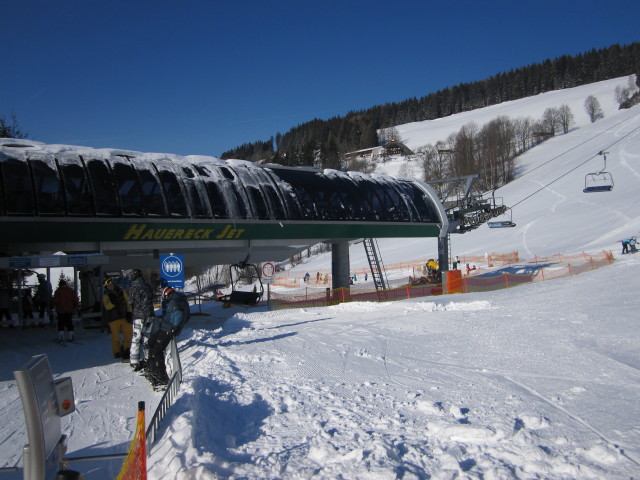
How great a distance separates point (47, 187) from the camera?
12.4 meters

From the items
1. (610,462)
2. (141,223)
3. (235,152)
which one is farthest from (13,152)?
(235,152)

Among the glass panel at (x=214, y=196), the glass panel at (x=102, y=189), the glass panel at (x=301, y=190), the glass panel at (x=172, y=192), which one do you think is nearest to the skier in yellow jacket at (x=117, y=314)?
the glass panel at (x=102, y=189)

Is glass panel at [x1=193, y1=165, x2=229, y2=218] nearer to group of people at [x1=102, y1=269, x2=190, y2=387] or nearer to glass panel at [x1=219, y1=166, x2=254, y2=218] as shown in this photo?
glass panel at [x1=219, y1=166, x2=254, y2=218]

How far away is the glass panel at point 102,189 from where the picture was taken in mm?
13125

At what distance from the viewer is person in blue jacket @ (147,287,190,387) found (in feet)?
22.3

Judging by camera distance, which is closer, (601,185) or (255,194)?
(255,194)

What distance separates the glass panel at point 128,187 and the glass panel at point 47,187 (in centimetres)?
157

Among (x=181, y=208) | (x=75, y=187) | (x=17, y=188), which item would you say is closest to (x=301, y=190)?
(x=181, y=208)

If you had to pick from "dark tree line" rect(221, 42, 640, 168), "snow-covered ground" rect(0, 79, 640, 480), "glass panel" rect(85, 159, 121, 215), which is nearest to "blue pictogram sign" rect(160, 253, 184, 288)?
"snow-covered ground" rect(0, 79, 640, 480)

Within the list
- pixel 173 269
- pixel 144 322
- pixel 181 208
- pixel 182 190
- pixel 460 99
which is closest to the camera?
pixel 144 322

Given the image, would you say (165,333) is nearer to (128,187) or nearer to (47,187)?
(47,187)

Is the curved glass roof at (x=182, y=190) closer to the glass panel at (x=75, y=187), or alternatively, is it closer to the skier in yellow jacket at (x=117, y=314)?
the glass panel at (x=75, y=187)

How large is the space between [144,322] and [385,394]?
4324 mm

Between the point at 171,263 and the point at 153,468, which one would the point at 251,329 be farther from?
the point at 153,468
